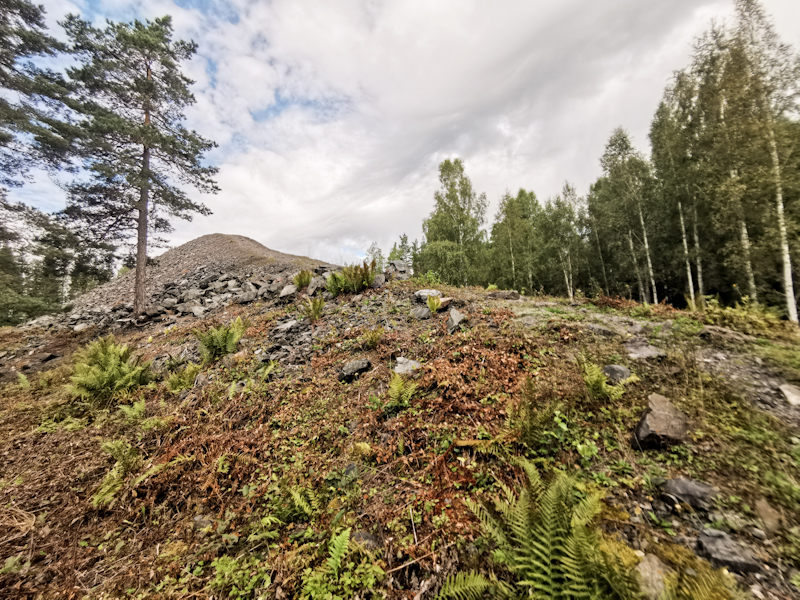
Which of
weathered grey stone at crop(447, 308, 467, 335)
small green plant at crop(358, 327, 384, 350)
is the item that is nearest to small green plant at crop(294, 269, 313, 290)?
small green plant at crop(358, 327, 384, 350)

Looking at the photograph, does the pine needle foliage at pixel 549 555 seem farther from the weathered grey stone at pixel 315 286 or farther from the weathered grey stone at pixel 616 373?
the weathered grey stone at pixel 315 286

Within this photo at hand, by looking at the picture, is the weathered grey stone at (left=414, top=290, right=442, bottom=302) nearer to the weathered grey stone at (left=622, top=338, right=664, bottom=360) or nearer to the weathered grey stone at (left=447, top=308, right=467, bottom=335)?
the weathered grey stone at (left=447, top=308, right=467, bottom=335)

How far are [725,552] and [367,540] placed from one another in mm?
2622

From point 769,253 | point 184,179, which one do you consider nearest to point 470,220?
point 769,253

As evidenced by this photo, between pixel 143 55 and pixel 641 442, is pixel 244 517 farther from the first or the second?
pixel 143 55

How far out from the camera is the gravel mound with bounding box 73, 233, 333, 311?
15.5 meters

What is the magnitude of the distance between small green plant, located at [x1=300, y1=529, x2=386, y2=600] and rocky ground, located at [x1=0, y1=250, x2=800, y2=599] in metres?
0.08

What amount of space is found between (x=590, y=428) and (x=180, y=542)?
4.46 meters

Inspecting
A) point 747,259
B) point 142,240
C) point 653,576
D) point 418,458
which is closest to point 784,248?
point 747,259

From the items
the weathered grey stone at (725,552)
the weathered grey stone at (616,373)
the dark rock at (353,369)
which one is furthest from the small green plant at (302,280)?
the weathered grey stone at (725,552)

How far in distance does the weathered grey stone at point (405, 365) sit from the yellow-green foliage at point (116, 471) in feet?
12.5

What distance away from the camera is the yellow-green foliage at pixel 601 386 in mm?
3531

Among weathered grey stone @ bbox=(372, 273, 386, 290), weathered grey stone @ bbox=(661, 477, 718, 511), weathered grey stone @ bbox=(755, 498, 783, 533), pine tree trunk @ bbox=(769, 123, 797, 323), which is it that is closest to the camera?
weathered grey stone @ bbox=(755, 498, 783, 533)

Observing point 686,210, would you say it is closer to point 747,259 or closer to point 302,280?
point 747,259
